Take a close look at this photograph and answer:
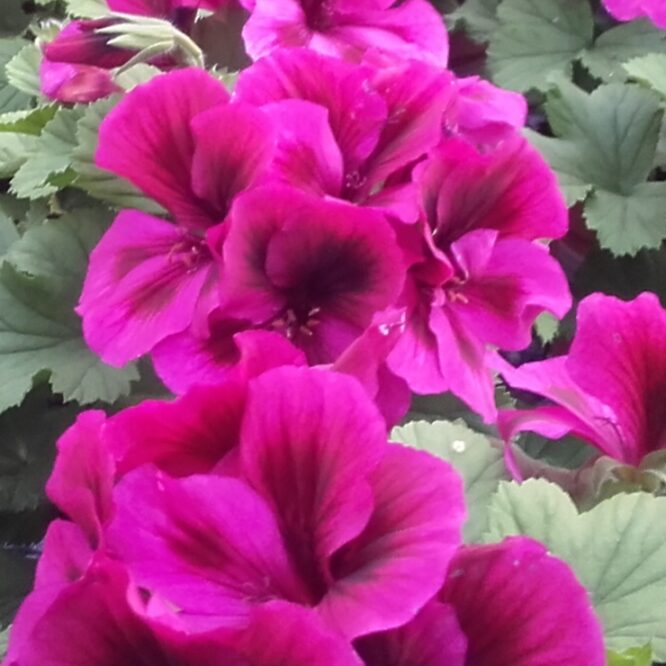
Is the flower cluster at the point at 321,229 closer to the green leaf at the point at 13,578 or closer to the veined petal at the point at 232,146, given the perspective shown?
the veined petal at the point at 232,146

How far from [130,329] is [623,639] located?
0.30 m

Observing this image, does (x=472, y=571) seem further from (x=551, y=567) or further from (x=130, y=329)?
(x=130, y=329)

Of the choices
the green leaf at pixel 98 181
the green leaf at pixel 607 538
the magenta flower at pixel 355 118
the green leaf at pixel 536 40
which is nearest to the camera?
the green leaf at pixel 607 538

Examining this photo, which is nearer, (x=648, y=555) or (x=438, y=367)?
(x=648, y=555)

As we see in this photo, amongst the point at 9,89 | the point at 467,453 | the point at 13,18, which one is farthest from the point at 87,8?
the point at 467,453

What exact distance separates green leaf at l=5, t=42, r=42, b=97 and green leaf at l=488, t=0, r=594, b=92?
416mm

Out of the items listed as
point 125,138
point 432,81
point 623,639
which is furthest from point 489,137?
point 623,639

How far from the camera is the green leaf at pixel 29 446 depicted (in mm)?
702

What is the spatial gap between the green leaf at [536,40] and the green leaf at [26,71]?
0.42m

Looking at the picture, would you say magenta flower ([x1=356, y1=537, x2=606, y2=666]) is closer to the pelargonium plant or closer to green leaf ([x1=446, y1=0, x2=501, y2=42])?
the pelargonium plant

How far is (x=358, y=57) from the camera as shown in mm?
698

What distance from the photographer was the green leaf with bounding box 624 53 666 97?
2.83 feet

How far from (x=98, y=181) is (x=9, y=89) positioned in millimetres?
429

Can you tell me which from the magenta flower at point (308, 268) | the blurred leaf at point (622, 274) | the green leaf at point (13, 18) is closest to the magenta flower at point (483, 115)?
the magenta flower at point (308, 268)
